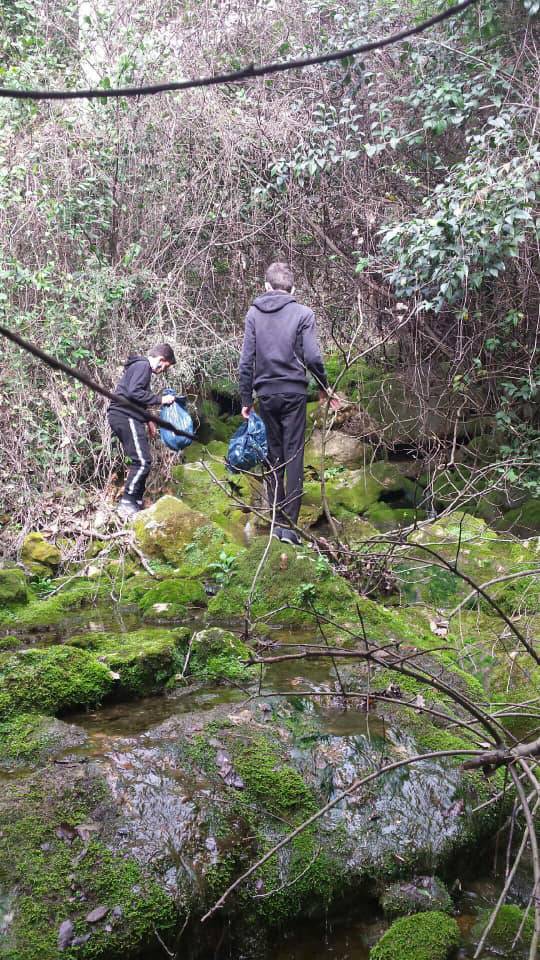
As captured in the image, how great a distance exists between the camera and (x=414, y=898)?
3.18 m

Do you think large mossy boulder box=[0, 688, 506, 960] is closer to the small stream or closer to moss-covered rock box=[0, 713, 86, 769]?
the small stream

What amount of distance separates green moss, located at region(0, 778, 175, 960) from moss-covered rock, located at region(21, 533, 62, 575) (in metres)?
→ 4.55

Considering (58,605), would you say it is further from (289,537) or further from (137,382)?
(137,382)

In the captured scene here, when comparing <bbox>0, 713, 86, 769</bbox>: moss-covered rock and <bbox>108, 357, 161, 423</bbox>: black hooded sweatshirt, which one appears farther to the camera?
<bbox>108, 357, 161, 423</bbox>: black hooded sweatshirt

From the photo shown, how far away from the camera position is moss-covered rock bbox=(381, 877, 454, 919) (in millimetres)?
3162

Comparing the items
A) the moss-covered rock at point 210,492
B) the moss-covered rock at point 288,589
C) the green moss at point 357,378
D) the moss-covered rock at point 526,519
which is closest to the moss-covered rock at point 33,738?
the moss-covered rock at point 288,589

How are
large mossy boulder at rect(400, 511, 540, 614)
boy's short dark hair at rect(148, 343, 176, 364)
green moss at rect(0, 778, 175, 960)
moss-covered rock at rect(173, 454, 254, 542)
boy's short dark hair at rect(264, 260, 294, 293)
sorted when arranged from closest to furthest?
green moss at rect(0, 778, 175, 960), large mossy boulder at rect(400, 511, 540, 614), boy's short dark hair at rect(264, 260, 294, 293), boy's short dark hair at rect(148, 343, 176, 364), moss-covered rock at rect(173, 454, 254, 542)

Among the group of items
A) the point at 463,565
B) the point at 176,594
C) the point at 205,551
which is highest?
the point at 176,594

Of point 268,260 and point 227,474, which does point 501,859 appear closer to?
point 227,474

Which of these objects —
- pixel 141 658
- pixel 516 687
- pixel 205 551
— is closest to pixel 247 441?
pixel 205 551

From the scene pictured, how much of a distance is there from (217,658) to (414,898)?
192 cm

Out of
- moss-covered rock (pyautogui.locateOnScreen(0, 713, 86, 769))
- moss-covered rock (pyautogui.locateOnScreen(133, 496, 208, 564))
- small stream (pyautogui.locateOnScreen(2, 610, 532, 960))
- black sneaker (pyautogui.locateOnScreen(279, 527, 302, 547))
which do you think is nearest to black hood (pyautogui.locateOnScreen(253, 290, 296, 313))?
black sneaker (pyautogui.locateOnScreen(279, 527, 302, 547))

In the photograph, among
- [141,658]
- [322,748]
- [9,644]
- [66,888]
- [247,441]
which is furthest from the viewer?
[247,441]

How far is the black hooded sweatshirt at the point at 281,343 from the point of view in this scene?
644cm
